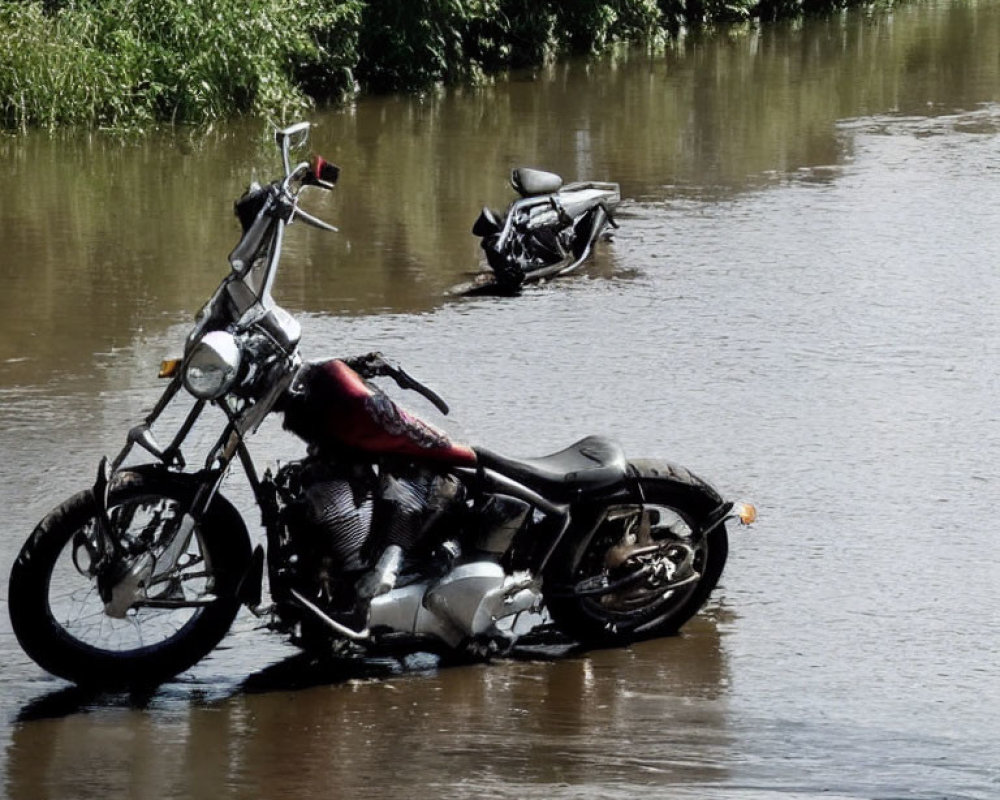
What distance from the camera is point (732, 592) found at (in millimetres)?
6680

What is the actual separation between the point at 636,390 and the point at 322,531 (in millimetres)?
3819

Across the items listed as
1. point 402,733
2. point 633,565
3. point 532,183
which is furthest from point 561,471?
point 532,183

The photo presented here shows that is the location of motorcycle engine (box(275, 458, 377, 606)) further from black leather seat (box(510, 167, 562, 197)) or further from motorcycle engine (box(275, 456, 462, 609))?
black leather seat (box(510, 167, 562, 197))

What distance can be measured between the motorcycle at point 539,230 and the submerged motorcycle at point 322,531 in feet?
18.2

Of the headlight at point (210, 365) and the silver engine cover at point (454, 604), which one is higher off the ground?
the headlight at point (210, 365)

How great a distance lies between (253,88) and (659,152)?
426cm

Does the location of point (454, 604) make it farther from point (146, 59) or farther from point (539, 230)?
point (146, 59)

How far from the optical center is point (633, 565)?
20.1 feet

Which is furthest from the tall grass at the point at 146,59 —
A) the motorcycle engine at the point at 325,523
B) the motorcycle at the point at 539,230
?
the motorcycle engine at the point at 325,523

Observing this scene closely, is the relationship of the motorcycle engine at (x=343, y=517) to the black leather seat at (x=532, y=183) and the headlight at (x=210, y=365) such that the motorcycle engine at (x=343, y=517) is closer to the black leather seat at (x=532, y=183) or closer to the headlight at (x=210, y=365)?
the headlight at (x=210, y=365)

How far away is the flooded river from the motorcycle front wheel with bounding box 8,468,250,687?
0.40 feet

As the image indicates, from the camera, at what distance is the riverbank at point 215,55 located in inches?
669

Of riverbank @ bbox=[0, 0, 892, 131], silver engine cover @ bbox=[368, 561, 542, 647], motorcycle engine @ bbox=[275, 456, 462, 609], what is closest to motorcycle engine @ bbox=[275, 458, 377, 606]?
motorcycle engine @ bbox=[275, 456, 462, 609]

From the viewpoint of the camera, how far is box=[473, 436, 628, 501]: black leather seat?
5.94 m
